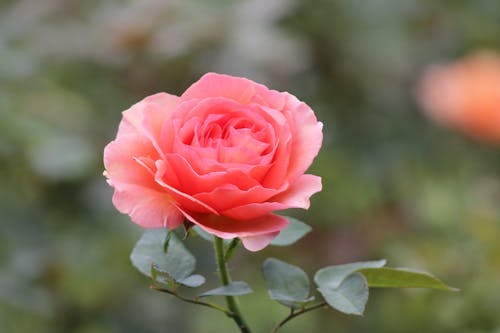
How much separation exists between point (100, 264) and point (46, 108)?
0.34 meters

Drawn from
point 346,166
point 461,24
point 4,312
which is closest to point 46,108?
point 4,312

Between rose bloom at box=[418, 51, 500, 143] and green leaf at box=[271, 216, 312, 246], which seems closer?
green leaf at box=[271, 216, 312, 246]

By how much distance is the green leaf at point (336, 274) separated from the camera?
681mm

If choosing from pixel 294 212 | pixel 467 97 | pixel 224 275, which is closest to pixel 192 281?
pixel 224 275

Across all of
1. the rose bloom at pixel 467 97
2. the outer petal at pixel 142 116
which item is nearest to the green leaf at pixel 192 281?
the outer petal at pixel 142 116

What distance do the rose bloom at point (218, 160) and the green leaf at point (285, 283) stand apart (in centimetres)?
8

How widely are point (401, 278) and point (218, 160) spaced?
0.16 m

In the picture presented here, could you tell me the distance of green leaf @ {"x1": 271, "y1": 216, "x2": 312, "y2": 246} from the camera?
720mm

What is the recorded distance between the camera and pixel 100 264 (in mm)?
1657

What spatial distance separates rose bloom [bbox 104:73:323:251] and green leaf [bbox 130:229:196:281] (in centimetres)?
7

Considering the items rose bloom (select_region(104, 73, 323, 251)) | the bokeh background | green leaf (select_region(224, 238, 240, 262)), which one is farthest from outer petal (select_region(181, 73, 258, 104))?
the bokeh background

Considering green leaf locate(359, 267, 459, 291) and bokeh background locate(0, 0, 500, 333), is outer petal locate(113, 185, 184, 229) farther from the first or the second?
bokeh background locate(0, 0, 500, 333)

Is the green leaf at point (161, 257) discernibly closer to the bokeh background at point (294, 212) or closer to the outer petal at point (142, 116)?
the outer petal at point (142, 116)

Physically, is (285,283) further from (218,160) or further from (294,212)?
(294,212)
